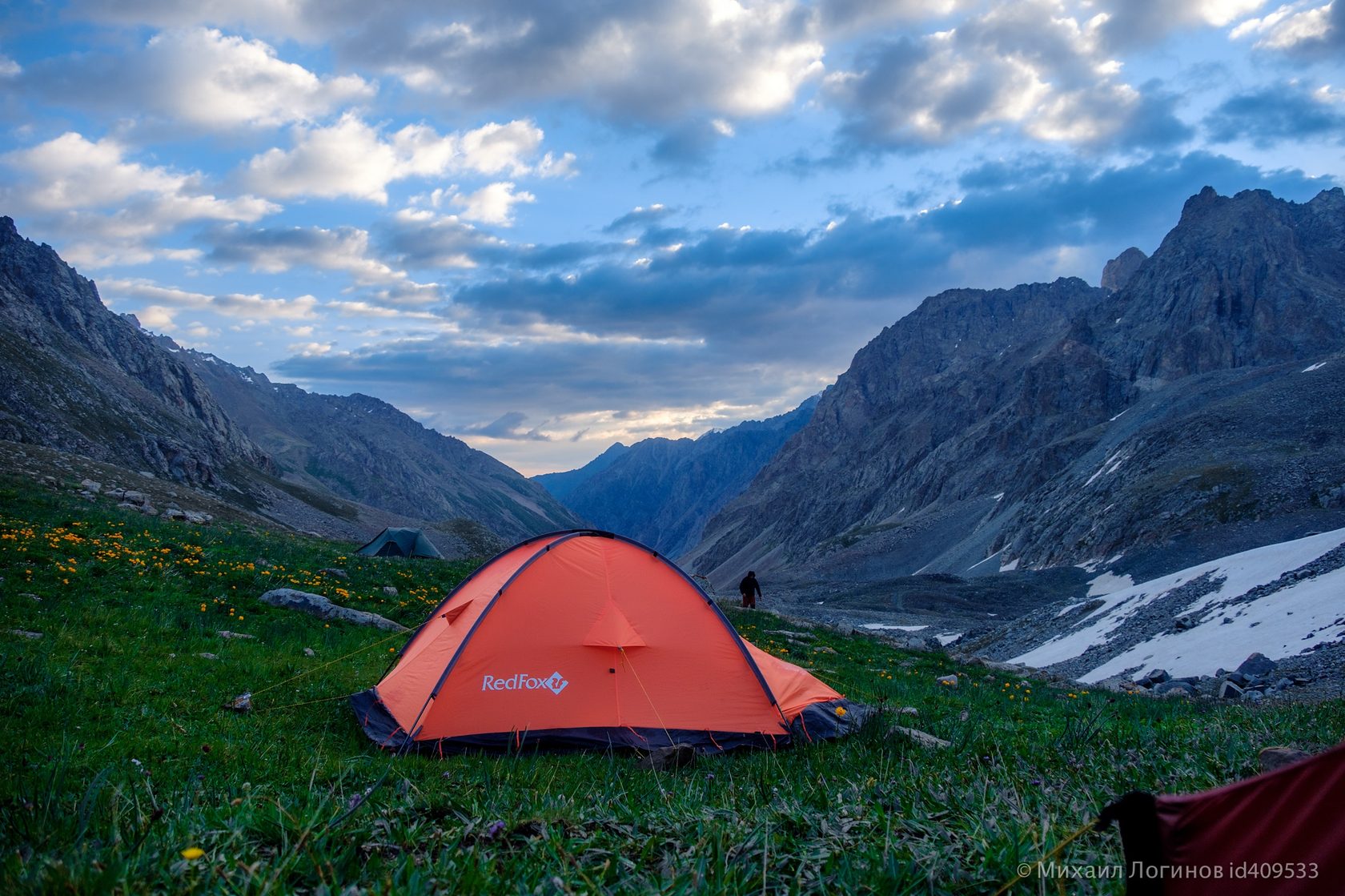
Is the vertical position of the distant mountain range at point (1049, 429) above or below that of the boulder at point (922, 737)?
above

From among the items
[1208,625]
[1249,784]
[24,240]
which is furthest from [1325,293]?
[24,240]

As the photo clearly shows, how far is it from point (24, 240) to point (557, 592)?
137 meters

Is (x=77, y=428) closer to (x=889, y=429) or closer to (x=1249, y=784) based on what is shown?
(x=1249, y=784)

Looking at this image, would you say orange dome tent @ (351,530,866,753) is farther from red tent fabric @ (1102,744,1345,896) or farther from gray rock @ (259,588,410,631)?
red tent fabric @ (1102,744,1345,896)

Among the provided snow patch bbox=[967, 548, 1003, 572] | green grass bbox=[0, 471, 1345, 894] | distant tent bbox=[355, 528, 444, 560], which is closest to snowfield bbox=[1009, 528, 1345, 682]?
green grass bbox=[0, 471, 1345, 894]

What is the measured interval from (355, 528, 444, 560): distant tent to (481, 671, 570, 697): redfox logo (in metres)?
31.1

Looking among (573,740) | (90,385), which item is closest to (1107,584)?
(573,740)

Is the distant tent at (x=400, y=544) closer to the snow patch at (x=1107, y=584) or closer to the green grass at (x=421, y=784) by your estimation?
the green grass at (x=421, y=784)

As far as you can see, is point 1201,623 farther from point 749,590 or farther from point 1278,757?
point 1278,757

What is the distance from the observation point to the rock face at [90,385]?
6431 centimetres

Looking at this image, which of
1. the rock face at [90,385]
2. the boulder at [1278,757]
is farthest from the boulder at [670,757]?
the rock face at [90,385]

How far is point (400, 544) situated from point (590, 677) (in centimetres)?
3297

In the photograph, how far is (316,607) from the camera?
14867 mm

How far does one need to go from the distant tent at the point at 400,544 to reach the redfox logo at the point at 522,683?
31.1m
